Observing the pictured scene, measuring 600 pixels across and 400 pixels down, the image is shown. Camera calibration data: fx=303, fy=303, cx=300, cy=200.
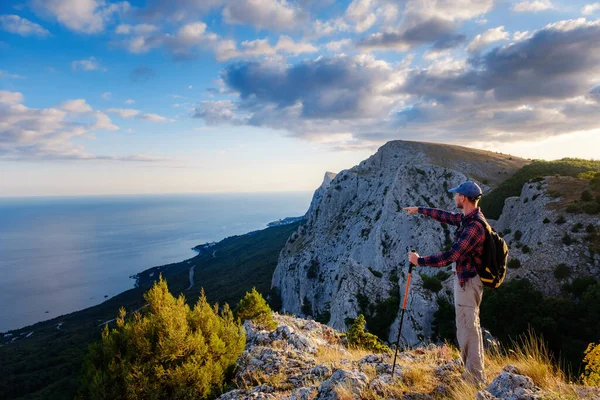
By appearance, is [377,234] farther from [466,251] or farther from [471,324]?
[466,251]

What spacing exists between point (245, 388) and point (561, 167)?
59185mm

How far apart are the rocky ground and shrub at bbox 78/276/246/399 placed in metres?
0.79

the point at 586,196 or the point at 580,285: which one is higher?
the point at 586,196

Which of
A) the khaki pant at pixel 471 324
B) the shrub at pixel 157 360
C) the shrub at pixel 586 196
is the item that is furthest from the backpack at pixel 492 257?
the shrub at pixel 586 196

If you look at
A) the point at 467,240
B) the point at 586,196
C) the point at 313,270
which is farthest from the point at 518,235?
the point at 313,270

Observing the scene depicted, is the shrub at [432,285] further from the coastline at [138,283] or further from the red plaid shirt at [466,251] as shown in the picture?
the coastline at [138,283]

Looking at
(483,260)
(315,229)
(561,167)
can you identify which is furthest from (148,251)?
(483,260)

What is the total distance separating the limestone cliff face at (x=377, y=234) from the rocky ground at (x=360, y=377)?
17.0 metres

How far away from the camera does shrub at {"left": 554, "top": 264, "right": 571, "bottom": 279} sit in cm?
2188

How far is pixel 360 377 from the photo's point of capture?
5637 mm

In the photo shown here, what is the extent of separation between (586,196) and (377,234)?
23684 mm

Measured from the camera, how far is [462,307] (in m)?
4.98

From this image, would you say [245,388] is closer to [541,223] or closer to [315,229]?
[541,223]

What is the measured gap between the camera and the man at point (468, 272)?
4.59m
